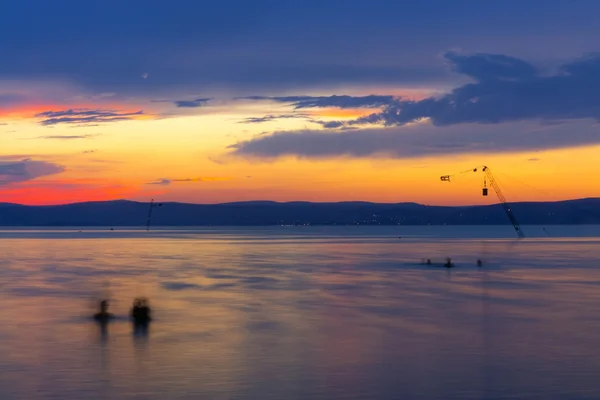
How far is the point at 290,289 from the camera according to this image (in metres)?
62.3

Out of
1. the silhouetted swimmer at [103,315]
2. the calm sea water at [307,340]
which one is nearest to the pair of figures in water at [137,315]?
the silhouetted swimmer at [103,315]

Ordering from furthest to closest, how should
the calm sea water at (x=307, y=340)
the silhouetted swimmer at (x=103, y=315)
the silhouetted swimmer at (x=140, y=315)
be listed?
the silhouetted swimmer at (x=103, y=315)
the silhouetted swimmer at (x=140, y=315)
the calm sea water at (x=307, y=340)

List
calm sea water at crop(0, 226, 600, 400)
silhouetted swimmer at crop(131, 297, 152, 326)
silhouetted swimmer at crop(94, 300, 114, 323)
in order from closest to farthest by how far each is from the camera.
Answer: calm sea water at crop(0, 226, 600, 400) → silhouetted swimmer at crop(131, 297, 152, 326) → silhouetted swimmer at crop(94, 300, 114, 323)

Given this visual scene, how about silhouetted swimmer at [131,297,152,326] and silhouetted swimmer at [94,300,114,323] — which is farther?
silhouetted swimmer at [94,300,114,323]

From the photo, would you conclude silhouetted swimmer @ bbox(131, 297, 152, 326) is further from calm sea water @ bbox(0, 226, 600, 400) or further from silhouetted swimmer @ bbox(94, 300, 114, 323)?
→ silhouetted swimmer @ bbox(94, 300, 114, 323)

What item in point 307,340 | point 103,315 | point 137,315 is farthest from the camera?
point 103,315

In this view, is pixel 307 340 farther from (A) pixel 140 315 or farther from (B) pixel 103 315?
(B) pixel 103 315

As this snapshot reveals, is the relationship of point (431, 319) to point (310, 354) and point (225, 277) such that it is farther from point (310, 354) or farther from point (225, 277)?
point (225, 277)

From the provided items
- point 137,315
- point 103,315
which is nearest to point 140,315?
point 137,315

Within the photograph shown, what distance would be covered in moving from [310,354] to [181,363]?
492cm

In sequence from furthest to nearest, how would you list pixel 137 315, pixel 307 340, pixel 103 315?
pixel 103 315
pixel 137 315
pixel 307 340

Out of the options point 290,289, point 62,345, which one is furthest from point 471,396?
point 290,289

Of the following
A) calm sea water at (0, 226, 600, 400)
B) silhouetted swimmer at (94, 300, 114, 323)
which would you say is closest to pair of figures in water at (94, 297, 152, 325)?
silhouetted swimmer at (94, 300, 114, 323)

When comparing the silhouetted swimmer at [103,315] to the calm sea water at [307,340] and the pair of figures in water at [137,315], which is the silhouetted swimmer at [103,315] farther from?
the calm sea water at [307,340]
